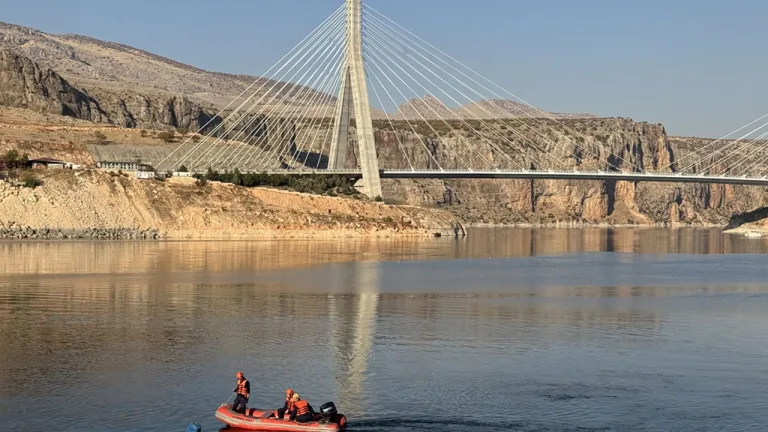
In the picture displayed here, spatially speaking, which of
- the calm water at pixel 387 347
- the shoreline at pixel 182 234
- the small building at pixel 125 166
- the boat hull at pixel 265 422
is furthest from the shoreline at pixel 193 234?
the boat hull at pixel 265 422

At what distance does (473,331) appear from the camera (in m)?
41.1

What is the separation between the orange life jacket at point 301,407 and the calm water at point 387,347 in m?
1.19

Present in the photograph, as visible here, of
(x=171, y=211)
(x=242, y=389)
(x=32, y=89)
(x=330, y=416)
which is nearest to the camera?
(x=330, y=416)

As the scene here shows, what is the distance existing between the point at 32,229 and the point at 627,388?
79787 millimetres

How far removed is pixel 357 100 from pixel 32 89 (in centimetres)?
8450

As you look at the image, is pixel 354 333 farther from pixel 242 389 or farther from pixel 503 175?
pixel 503 175

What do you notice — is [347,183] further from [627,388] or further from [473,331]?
[627,388]

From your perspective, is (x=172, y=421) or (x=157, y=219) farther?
(x=157, y=219)

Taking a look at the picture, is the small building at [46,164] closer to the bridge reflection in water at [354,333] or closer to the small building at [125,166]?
the small building at [125,166]

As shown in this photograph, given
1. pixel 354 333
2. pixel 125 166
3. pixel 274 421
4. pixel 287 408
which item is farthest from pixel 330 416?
pixel 125 166

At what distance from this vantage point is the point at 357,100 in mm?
118688

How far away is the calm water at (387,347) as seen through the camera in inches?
1112

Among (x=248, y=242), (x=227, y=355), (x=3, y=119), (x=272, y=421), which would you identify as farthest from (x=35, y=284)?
(x=3, y=119)

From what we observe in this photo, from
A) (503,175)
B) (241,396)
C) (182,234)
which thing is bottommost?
(241,396)
